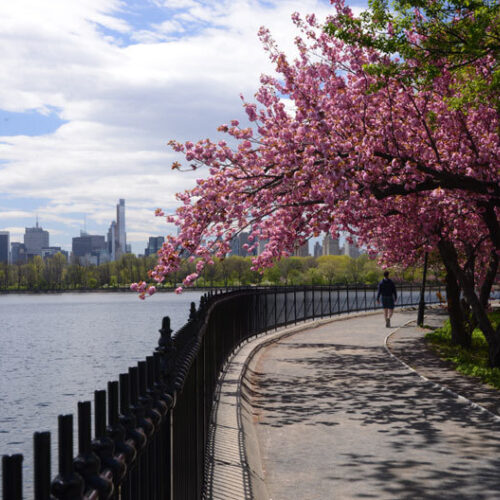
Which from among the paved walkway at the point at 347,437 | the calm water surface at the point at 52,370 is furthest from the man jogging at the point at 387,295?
the calm water surface at the point at 52,370

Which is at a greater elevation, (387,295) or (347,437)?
(387,295)

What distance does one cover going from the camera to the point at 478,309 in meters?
15.8

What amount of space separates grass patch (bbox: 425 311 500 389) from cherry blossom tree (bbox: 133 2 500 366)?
0.74 meters

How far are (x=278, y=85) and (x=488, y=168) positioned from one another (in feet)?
14.9

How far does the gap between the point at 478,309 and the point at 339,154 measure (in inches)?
228

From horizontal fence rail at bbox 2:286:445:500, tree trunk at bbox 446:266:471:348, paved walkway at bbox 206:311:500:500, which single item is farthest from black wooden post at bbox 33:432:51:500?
tree trunk at bbox 446:266:471:348

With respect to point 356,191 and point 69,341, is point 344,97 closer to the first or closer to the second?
point 356,191

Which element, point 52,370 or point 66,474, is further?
point 52,370

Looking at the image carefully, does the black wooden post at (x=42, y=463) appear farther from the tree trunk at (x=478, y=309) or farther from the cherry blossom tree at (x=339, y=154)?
the tree trunk at (x=478, y=309)

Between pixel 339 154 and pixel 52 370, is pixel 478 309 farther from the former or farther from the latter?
pixel 52 370

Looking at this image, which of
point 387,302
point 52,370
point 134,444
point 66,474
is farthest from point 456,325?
point 52,370

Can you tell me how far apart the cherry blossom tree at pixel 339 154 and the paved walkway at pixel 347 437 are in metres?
3.05

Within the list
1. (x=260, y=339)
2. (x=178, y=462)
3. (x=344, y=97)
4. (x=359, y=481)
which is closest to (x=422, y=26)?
(x=344, y=97)

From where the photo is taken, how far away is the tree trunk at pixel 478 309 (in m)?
14.9
